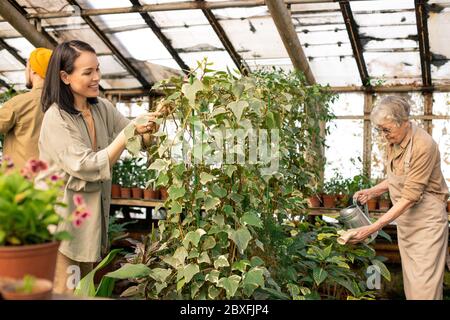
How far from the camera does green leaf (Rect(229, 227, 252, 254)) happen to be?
7.07 ft

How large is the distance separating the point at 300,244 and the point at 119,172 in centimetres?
391

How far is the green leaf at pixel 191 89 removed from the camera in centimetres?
208

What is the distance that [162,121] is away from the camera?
2.13 m

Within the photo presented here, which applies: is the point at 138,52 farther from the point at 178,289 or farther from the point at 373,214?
the point at 178,289

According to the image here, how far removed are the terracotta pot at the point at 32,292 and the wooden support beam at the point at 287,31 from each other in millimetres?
5023

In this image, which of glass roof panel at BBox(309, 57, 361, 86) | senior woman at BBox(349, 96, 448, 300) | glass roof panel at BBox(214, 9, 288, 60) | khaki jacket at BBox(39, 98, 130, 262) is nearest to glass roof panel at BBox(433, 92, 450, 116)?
glass roof panel at BBox(309, 57, 361, 86)

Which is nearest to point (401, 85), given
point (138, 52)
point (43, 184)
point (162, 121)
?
point (138, 52)

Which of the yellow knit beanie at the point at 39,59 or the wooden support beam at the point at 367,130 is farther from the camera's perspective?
the wooden support beam at the point at 367,130

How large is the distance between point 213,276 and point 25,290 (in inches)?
53.0

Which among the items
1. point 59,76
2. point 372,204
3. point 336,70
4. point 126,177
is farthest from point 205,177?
point 336,70

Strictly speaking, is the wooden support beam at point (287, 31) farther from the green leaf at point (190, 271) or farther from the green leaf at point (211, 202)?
the green leaf at point (190, 271)

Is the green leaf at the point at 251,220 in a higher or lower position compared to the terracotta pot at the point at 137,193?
lower

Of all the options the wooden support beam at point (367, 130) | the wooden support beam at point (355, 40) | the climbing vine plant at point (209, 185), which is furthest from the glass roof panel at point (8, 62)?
the climbing vine plant at point (209, 185)

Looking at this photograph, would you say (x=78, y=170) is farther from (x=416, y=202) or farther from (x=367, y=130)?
(x=367, y=130)
